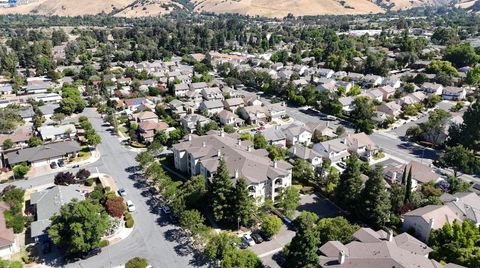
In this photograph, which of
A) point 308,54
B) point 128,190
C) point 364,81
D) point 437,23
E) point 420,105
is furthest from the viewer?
point 437,23

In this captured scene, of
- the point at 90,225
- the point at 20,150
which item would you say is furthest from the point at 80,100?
the point at 90,225

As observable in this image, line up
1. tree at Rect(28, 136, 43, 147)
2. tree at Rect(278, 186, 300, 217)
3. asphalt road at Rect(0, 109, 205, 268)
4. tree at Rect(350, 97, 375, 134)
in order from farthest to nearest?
tree at Rect(350, 97, 375, 134), tree at Rect(28, 136, 43, 147), tree at Rect(278, 186, 300, 217), asphalt road at Rect(0, 109, 205, 268)

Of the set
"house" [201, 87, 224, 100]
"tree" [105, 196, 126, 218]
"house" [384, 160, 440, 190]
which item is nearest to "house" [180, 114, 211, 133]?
"house" [201, 87, 224, 100]

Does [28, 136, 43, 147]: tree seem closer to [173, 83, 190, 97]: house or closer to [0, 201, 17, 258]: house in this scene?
[0, 201, 17, 258]: house

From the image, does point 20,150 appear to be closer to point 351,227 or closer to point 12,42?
point 351,227

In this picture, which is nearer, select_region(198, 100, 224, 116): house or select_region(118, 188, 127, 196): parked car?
select_region(118, 188, 127, 196): parked car

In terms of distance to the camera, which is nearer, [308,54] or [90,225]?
[90,225]
